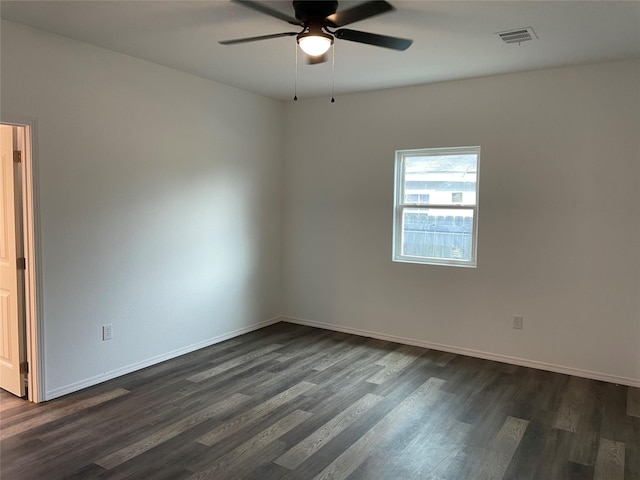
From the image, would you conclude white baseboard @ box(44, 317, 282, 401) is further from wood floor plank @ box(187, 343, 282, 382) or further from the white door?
wood floor plank @ box(187, 343, 282, 382)

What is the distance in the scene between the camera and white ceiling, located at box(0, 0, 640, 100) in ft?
9.33

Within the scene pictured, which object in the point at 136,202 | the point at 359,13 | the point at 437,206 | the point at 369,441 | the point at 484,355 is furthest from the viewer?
the point at 437,206

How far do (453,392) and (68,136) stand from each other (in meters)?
3.58

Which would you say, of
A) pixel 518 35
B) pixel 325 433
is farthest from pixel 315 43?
pixel 325 433

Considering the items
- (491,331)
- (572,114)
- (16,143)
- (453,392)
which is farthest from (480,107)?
(16,143)

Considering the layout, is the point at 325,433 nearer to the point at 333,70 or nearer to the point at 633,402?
the point at 633,402

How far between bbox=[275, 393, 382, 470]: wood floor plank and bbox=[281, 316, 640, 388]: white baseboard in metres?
1.41

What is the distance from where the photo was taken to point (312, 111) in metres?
5.45

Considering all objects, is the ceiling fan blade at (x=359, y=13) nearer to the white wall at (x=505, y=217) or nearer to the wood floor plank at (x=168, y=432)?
the white wall at (x=505, y=217)

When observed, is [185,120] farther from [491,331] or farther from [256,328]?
[491,331]

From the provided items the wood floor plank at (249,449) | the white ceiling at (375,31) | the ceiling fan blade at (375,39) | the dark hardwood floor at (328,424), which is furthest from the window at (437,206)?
the wood floor plank at (249,449)

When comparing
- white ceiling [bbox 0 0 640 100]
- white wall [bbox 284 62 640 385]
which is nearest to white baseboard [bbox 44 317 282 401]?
white wall [bbox 284 62 640 385]

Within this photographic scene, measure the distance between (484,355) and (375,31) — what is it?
10.3ft

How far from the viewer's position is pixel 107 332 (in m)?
3.84
